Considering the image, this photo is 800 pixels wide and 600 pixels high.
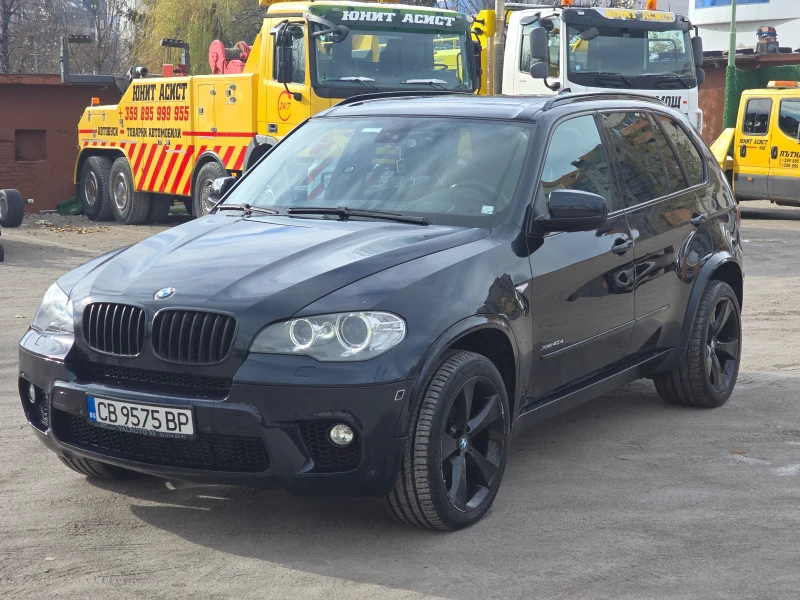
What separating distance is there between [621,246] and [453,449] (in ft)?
5.22

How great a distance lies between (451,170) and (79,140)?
50.3 feet

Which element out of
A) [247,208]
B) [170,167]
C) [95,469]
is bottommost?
[95,469]

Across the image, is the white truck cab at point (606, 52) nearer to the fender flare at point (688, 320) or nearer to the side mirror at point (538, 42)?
the side mirror at point (538, 42)

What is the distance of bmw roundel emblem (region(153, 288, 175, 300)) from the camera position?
13.6 feet

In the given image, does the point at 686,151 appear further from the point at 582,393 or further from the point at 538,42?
the point at 538,42

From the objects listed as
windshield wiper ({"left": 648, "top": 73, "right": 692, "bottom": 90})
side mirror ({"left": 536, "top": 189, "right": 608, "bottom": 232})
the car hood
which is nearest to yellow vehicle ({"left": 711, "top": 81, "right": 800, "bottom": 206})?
windshield wiper ({"left": 648, "top": 73, "right": 692, "bottom": 90})

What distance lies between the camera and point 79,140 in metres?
19.3

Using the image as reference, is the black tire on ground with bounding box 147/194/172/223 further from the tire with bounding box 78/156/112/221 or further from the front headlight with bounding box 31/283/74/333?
the front headlight with bounding box 31/283/74/333

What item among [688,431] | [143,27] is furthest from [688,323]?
[143,27]

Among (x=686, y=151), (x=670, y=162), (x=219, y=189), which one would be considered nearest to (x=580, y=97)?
(x=670, y=162)

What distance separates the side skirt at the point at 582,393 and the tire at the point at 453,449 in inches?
11.6

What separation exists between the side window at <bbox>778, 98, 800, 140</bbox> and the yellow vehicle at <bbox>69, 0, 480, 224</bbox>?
6.61 meters

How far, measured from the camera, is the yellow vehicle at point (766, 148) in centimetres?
1784

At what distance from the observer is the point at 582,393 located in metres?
5.27
